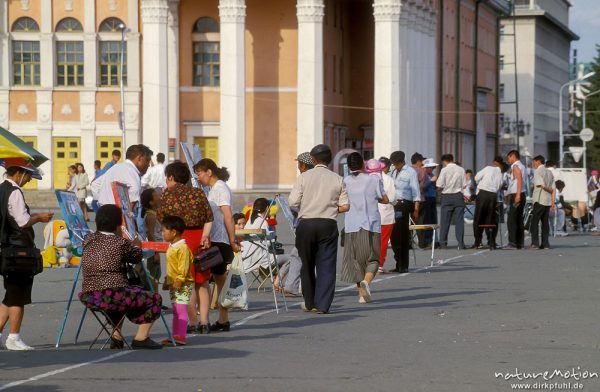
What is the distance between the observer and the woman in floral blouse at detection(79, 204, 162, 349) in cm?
1360

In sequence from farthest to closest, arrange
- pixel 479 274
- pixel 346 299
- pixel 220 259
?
pixel 479 274, pixel 346 299, pixel 220 259

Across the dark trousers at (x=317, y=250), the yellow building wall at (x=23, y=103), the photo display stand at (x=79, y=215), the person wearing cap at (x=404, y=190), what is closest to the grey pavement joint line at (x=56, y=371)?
the photo display stand at (x=79, y=215)

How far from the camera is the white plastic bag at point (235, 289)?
16.1 m

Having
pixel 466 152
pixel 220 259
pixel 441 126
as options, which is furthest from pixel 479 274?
pixel 466 152

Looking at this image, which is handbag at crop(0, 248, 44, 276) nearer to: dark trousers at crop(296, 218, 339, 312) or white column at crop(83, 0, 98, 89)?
dark trousers at crop(296, 218, 339, 312)

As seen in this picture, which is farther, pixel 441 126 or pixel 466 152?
pixel 466 152

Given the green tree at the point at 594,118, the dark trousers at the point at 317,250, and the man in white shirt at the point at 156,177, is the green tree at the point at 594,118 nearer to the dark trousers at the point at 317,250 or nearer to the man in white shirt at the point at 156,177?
the man in white shirt at the point at 156,177

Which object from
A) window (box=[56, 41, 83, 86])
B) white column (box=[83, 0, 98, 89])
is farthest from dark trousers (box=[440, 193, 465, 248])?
window (box=[56, 41, 83, 86])

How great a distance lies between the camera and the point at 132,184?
Result: 59.3ft

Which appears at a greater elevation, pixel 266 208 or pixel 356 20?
pixel 356 20

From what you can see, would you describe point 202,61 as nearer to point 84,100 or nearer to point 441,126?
point 84,100

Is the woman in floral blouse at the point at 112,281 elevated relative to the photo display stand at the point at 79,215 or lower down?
lower down

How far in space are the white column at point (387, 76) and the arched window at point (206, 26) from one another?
279 inches

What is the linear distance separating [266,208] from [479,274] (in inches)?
188
